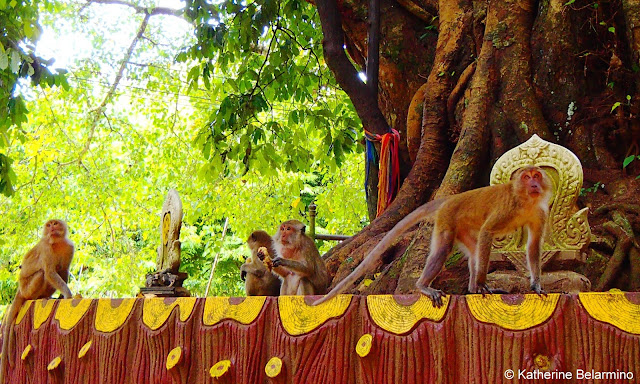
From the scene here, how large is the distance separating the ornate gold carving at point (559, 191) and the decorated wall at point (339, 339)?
118cm

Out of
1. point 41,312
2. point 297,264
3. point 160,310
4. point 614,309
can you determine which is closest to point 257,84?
point 297,264

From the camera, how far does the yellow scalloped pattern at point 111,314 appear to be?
2.80 m

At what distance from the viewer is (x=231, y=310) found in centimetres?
250

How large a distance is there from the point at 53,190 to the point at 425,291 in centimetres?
1020

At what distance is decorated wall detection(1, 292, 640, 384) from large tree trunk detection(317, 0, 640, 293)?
52.7 inches

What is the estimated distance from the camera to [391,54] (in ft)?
20.1

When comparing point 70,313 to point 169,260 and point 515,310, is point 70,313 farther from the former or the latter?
point 515,310

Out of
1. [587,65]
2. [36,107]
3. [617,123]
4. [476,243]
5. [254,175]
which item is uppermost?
[36,107]

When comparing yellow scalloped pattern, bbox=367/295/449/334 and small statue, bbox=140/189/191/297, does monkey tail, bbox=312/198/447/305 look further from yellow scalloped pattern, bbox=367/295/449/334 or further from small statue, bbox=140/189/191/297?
small statue, bbox=140/189/191/297

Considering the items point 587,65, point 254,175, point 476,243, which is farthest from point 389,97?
point 254,175

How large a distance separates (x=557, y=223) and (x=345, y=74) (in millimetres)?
3177

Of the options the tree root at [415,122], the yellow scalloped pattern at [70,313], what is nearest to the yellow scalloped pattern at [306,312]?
the yellow scalloped pattern at [70,313]

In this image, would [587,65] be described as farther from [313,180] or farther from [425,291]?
[313,180]

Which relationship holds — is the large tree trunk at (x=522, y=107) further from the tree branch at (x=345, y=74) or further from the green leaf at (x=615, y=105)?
the tree branch at (x=345, y=74)
